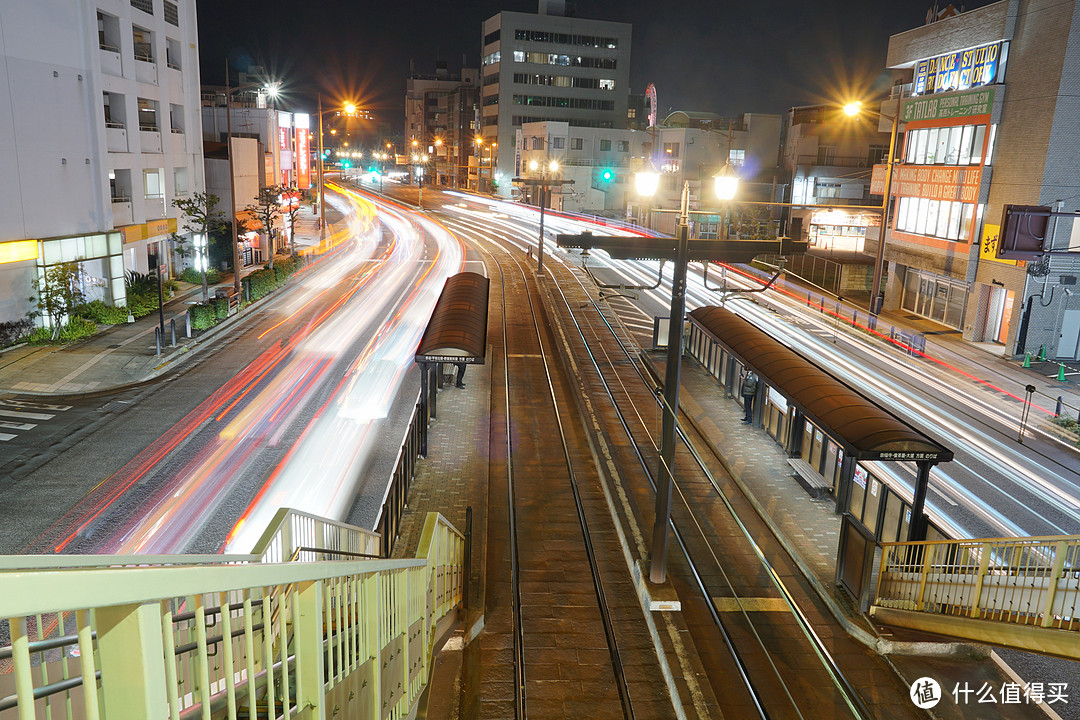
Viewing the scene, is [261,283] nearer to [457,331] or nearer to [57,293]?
[57,293]

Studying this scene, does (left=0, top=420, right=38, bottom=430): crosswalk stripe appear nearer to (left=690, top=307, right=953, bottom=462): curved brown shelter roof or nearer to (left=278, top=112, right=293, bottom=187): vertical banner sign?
(left=690, top=307, right=953, bottom=462): curved brown shelter roof

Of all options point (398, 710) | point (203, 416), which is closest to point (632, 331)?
point (203, 416)

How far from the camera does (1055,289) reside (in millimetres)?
28578

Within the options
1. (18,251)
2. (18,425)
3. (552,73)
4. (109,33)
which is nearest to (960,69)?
(109,33)

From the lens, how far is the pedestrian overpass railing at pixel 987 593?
8086 millimetres

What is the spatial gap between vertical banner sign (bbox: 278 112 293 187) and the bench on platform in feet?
151

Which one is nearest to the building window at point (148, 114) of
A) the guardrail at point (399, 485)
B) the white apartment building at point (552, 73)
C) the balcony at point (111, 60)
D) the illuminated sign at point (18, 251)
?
the balcony at point (111, 60)

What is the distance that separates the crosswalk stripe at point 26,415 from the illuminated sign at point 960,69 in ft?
118

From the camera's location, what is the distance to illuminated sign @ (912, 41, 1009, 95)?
3067 cm

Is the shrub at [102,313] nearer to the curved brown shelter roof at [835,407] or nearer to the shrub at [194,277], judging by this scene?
the shrub at [194,277]

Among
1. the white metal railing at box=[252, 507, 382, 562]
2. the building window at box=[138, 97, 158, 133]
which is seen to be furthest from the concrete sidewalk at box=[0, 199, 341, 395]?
the white metal railing at box=[252, 507, 382, 562]

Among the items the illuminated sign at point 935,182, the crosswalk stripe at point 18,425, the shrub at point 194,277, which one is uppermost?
the illuminated sign at point 935,182

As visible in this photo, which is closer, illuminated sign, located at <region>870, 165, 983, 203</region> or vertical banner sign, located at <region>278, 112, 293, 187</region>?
illuminated sign, located at <region>870, 165, 983, 203</region>

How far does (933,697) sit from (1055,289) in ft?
81.3
